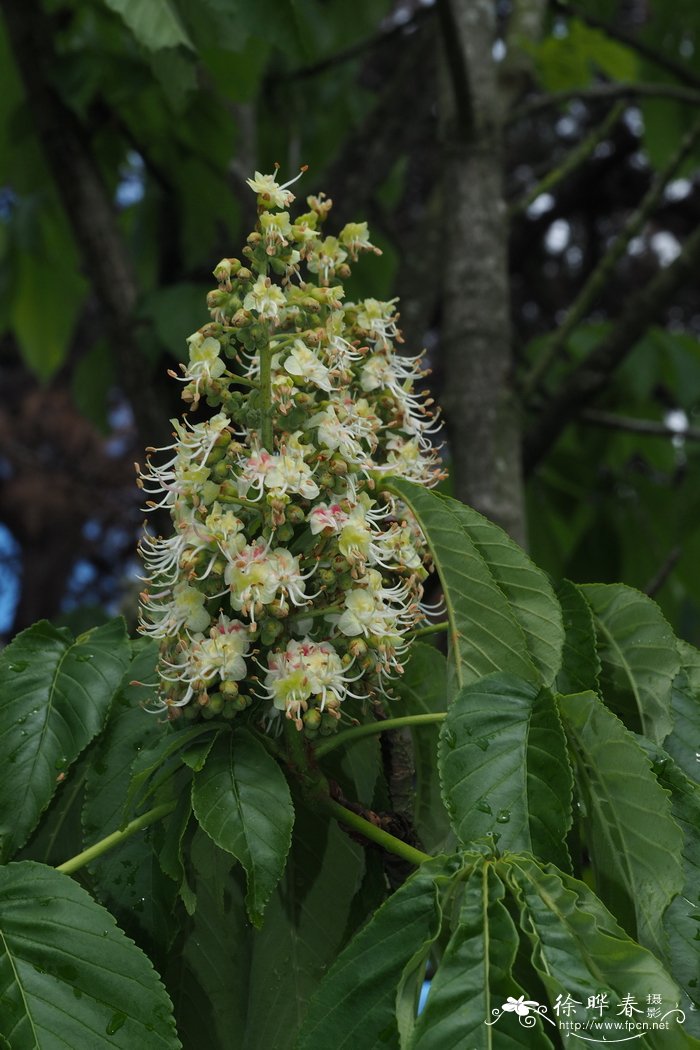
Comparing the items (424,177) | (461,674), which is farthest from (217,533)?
(424,177)

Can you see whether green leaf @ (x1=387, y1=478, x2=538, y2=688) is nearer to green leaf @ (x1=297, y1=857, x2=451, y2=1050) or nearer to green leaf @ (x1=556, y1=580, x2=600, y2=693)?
green leaf @ (x1=556, y1=580, x2=600, y2=693)

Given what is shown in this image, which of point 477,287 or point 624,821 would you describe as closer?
point 624,821

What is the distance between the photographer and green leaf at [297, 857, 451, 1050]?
32.7 inches

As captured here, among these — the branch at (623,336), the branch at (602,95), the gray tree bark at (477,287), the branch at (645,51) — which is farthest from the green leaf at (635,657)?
the branch at (645,51)

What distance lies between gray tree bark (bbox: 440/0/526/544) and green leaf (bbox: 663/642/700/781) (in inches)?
42.4

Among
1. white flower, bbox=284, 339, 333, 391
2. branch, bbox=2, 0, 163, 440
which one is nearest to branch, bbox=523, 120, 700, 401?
branch, bbox=2, 0, 163, 440

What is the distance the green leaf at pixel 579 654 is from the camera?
1.07m

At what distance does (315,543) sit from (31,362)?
2.90 m

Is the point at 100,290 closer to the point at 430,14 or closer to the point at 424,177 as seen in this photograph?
the point at 430,14

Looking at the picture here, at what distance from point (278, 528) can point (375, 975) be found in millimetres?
371

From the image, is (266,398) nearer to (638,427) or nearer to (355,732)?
(355,732)

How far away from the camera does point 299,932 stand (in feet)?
3.59

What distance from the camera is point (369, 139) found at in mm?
2881

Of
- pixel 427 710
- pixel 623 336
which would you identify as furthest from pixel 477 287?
pixel 427 710
